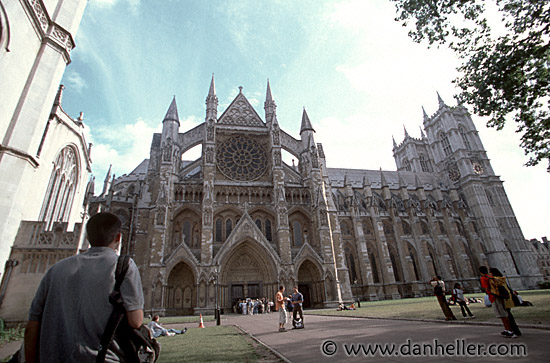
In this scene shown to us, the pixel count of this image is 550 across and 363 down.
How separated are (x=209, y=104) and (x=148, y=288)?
18.1 m

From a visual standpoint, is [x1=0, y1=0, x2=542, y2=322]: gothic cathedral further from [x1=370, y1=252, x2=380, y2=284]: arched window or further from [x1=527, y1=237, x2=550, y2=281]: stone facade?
[x1=527, y1=237, x2=550, y2=281]: stone facade

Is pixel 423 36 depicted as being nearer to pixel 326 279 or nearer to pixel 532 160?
pixel 532 160

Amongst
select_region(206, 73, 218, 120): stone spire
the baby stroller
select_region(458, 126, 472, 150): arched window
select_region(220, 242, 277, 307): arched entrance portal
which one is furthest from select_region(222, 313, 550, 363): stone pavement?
select_region(458, 126, 472, 150): arched window

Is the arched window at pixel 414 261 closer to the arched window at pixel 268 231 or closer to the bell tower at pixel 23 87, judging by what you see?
the arched window at pixel 268 231

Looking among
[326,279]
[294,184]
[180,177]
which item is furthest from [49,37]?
[326,279]

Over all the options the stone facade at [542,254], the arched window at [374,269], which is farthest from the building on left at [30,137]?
the stone facade at [542,254]

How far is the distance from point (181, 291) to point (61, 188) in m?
11.6

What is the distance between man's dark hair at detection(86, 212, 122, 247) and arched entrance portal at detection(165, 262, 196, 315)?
2222cm

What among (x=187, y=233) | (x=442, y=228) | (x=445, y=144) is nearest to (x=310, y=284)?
(x=187, y=233)

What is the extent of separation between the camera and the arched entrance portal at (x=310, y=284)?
24844mm

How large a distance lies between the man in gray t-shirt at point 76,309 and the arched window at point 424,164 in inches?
2615

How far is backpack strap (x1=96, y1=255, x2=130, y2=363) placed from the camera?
200 cm

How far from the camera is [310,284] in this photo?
2556cm

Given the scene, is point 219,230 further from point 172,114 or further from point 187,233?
point 172,114
